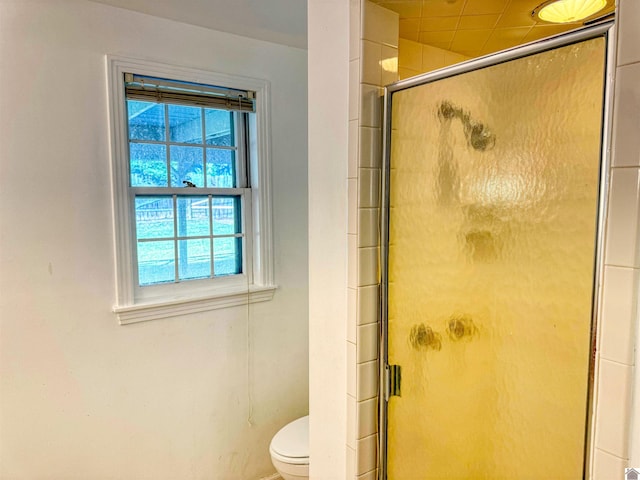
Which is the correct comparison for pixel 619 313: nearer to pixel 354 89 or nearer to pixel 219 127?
pixel 354 89

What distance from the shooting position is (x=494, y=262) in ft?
3.60

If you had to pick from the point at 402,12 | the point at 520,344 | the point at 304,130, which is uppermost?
the point at 402,12

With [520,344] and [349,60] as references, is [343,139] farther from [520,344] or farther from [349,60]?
[520,344]

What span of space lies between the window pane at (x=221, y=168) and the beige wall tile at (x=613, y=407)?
1912 mm

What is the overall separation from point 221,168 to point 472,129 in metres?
1.52

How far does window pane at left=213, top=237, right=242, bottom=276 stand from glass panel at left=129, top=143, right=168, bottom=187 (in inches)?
17.0

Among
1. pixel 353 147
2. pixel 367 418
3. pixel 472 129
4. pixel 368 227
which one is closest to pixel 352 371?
pixel 367 418

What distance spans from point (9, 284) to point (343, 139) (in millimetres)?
1475

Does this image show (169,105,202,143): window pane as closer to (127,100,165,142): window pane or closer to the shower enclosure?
(127,100,165,142): window pane

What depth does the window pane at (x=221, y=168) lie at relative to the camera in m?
2.27

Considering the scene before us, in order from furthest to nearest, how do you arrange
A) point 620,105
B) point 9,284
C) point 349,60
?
1. point 9,284
2. point 349,60
3. point 620,105

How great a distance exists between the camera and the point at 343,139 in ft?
4.40

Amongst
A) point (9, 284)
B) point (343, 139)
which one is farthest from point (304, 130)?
point (9, 284)

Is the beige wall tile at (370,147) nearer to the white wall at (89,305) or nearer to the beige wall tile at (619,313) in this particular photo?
the beige wall tile at (619,313)
